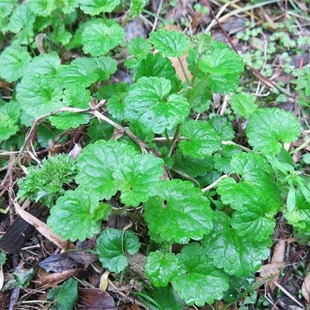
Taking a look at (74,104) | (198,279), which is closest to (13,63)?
(74,104)

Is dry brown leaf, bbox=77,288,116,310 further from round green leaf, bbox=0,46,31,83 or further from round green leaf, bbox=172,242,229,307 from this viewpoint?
round green leaf, bbox=0,46,31,83

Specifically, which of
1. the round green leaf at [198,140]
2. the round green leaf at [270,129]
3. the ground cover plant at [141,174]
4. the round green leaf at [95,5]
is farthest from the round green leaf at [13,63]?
the round green leaf at [270,129]

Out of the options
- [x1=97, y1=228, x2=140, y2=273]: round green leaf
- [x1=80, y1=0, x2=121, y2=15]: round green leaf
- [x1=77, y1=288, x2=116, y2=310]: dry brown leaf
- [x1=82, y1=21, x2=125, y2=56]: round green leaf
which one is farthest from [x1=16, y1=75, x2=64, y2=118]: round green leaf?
[x1=77, y1=288, x2=116, y2=310]: dry brown leaf

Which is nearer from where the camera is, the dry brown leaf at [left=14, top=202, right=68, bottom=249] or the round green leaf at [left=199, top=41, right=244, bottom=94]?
the round green leaf at [left=199, top=41, right=244, bottom=94]

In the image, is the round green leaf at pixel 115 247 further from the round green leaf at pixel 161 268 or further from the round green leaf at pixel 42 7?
the round green leaf at pixel 42 7

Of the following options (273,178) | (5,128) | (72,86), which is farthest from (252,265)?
(5,128)

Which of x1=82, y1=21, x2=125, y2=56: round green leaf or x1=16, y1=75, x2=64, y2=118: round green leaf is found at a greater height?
x1=82, y1=21, x2=125, y2=56: round green leaf

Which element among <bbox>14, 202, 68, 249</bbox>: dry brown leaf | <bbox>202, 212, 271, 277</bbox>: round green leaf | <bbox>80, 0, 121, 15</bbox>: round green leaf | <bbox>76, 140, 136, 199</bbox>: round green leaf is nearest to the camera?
<bbox>76, 140, 136, 199</bbox>: round green leaf

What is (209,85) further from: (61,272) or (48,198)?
(61,272)

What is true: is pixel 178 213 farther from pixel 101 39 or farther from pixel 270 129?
pixel 101 39
